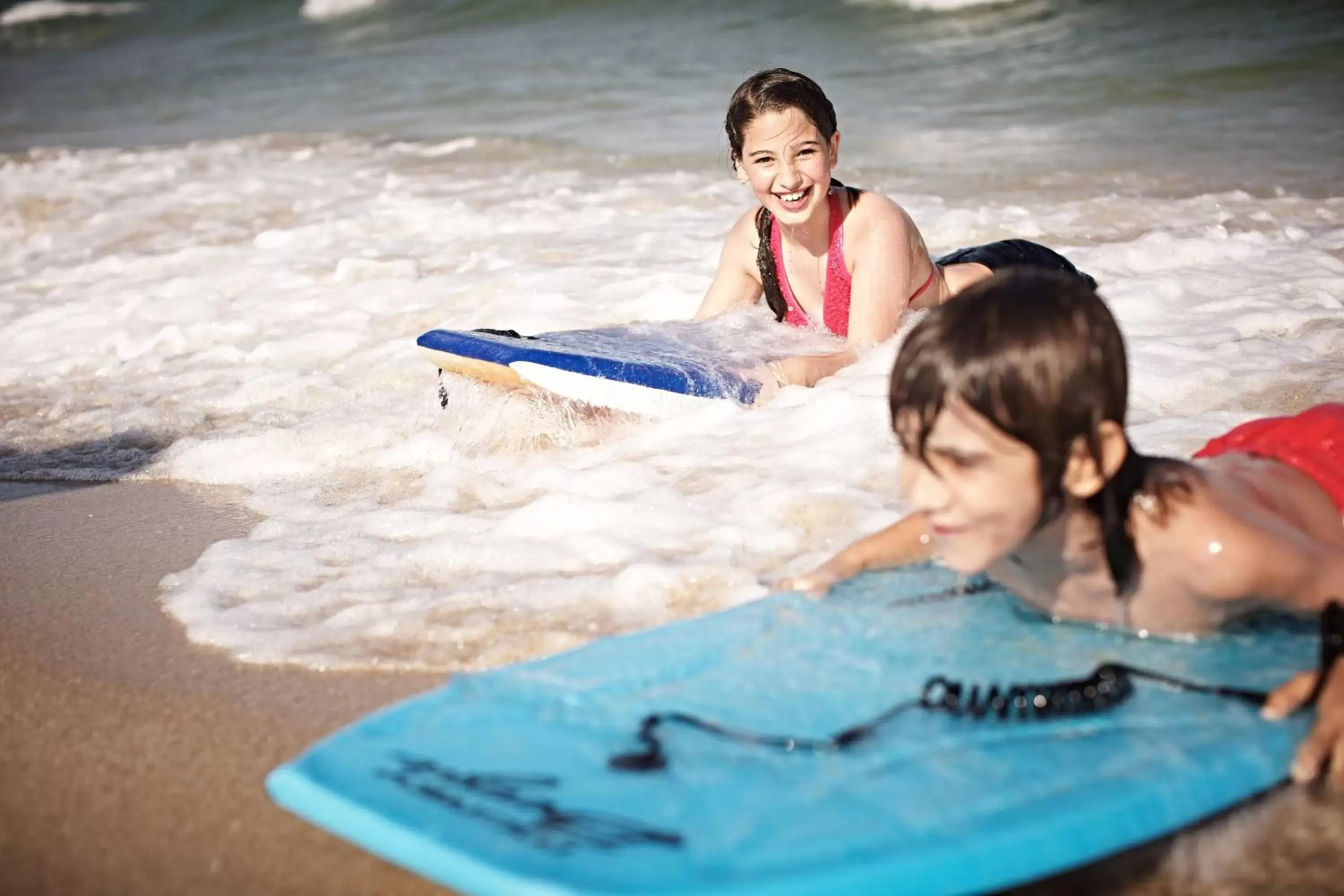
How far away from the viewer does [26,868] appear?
2217mm

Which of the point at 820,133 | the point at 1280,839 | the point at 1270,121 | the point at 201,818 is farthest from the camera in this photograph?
the point at 1270,121

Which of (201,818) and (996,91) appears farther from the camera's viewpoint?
(996,91)

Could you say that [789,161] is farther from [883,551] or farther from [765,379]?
[883,551]

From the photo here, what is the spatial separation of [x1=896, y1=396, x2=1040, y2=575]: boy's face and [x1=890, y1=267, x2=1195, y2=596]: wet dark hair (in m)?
0.02

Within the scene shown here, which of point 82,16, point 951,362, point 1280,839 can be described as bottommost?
point 1280,839

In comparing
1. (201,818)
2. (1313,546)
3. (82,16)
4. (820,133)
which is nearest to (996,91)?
(820,133)

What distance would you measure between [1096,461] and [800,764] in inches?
26.1

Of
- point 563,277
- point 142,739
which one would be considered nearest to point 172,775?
point 142,739

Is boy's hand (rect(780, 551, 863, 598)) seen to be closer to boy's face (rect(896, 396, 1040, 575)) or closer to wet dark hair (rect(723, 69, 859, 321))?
boy's face (rect(896, 396, 1040, 575))

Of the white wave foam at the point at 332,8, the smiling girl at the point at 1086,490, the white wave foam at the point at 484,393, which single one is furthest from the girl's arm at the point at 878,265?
the white wave foam at the point at 332,8

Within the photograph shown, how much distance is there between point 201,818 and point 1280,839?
5.65 feet

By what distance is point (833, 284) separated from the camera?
467cm

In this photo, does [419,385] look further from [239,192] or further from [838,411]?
[239,192]

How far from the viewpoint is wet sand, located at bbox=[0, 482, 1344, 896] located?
6.87 ft
